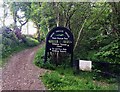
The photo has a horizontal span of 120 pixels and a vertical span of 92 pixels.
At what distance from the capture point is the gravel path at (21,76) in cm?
624

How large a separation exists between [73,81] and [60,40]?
183 centimetres

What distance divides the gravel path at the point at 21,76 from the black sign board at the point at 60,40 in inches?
41.3

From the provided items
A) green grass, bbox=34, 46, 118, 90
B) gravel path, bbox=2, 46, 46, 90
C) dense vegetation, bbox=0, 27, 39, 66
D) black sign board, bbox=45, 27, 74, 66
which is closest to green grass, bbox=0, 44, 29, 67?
dense vegetation, bbox=0, 27, 39, 66

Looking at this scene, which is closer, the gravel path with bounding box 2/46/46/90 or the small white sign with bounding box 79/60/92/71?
the gravel path with bounding box 2/46/46/90

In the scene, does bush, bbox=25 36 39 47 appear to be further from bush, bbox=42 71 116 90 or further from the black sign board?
bush, bbox=42 71 116 90

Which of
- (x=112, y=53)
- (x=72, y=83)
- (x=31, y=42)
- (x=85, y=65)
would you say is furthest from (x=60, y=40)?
(x=31, y=42)

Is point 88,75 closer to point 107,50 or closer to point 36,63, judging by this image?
point 107,50

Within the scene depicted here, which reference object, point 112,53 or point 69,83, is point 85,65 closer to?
point 69,83

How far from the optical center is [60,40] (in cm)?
779

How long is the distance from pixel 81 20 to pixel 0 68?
426 centimetres

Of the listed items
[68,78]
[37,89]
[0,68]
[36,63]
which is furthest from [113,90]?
[0,68]

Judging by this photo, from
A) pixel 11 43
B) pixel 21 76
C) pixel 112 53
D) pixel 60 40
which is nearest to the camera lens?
pixel 21 76

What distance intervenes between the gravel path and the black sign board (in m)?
1.05

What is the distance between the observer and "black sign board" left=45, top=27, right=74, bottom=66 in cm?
782
